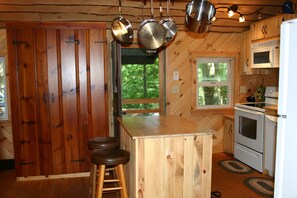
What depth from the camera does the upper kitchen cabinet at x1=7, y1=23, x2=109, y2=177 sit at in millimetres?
3607

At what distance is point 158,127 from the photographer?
2684 mm

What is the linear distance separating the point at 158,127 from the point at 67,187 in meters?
1.61

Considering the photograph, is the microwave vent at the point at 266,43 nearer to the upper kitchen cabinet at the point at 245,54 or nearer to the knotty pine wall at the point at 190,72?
the upper kitchen cabinet at the point at 245,54

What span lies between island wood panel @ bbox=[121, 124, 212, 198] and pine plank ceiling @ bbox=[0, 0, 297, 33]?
2078mm

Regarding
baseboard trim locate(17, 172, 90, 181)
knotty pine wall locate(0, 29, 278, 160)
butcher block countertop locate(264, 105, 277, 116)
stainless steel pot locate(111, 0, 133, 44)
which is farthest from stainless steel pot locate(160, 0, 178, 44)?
baseboard trim locate(17, 172, 90, 181)

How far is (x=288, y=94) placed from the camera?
1.32 m

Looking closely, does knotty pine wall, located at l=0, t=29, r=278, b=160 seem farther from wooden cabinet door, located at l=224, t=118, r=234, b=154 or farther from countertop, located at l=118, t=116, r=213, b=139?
countertop, located at l=118, t=116, r=213, b=139

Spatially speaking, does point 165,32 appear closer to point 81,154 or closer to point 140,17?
point 140,17

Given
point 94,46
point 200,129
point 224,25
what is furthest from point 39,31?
point 224,25

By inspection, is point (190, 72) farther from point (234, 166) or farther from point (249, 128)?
point (234, 166)

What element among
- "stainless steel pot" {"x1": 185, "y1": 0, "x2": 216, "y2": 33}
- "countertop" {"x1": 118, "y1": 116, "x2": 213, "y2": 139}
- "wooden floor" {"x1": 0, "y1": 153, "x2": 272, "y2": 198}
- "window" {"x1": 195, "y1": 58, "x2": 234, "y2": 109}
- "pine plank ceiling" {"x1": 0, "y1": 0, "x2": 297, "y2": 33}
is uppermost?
"pine plank ceiling" {"x1": 0, "y1": 0, "x2": 297, "y2": 33}

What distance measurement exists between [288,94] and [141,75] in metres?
3.65

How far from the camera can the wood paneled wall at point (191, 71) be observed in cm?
447

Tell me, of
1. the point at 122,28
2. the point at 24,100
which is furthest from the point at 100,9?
the point at 24,100
